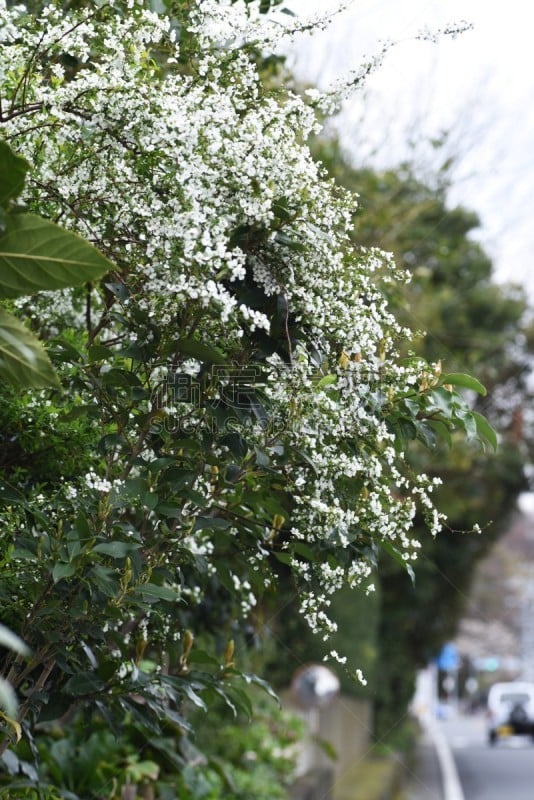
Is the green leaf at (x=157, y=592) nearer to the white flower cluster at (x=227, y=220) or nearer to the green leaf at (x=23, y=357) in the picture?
the white flower cluster at (x=227, y=220)

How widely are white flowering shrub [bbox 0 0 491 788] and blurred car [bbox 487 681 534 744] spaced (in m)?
29.4

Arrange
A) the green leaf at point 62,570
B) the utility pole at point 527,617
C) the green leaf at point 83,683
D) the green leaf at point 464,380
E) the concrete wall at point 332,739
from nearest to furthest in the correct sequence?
the green leaf at point 62,570 < the green leaf at point 464,380 < the green leaf at point 83,683 < the concrete wall at point 332,739 < the utility pole at point 527,617

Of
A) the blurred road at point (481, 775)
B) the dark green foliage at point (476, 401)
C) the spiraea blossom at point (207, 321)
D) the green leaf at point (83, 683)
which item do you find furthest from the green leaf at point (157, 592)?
the blurred road at point (481, 775)

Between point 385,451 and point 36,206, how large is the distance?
1.13m

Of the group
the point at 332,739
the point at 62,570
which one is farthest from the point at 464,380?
the point at 332,739

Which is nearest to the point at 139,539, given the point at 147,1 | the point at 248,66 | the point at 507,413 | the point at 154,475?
the point at 154,475

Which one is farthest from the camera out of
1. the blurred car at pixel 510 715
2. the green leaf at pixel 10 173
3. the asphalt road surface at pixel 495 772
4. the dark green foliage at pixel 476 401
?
the blurred car at pixel 510 715

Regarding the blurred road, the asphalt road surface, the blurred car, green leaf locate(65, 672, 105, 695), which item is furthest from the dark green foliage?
the blurred car

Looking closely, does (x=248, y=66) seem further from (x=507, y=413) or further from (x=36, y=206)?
(x=507, y=413)

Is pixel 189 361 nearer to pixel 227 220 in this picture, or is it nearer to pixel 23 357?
pixel 227 220

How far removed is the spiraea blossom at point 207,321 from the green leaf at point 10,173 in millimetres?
452

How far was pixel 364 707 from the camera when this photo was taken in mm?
15844

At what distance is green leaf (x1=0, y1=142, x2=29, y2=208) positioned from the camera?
1.81 m

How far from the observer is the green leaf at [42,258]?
1904 millimetres
